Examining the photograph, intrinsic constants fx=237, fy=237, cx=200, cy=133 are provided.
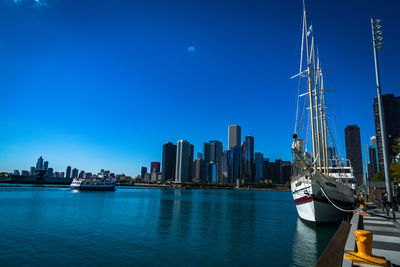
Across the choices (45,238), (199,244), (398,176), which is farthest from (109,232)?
(398,176)

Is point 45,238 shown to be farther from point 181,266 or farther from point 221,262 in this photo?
point 221,262

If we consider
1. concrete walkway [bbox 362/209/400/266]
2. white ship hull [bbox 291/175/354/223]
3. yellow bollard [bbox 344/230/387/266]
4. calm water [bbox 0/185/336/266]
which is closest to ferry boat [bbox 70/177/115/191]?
calm water [bbox 0/185/336/266]

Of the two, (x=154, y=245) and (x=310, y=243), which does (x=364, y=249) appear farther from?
(x=154, y=245)

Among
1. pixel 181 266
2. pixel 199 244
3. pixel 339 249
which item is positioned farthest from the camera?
pixel 199 244

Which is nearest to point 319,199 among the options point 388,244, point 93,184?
point 388,244

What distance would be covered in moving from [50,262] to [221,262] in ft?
39.7

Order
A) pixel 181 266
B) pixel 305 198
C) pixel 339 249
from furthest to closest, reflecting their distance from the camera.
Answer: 1. pixel 305 198
2. pixel 181 266
3. pixel 339 249

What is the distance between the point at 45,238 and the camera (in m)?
23.5

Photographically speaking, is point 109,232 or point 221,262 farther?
point 109,232

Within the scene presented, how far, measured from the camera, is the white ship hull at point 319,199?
27731mm

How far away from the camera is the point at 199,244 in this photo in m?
22.0

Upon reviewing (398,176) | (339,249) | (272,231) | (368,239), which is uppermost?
(398,176)

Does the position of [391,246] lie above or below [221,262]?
above

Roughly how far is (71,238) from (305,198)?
26704mm
